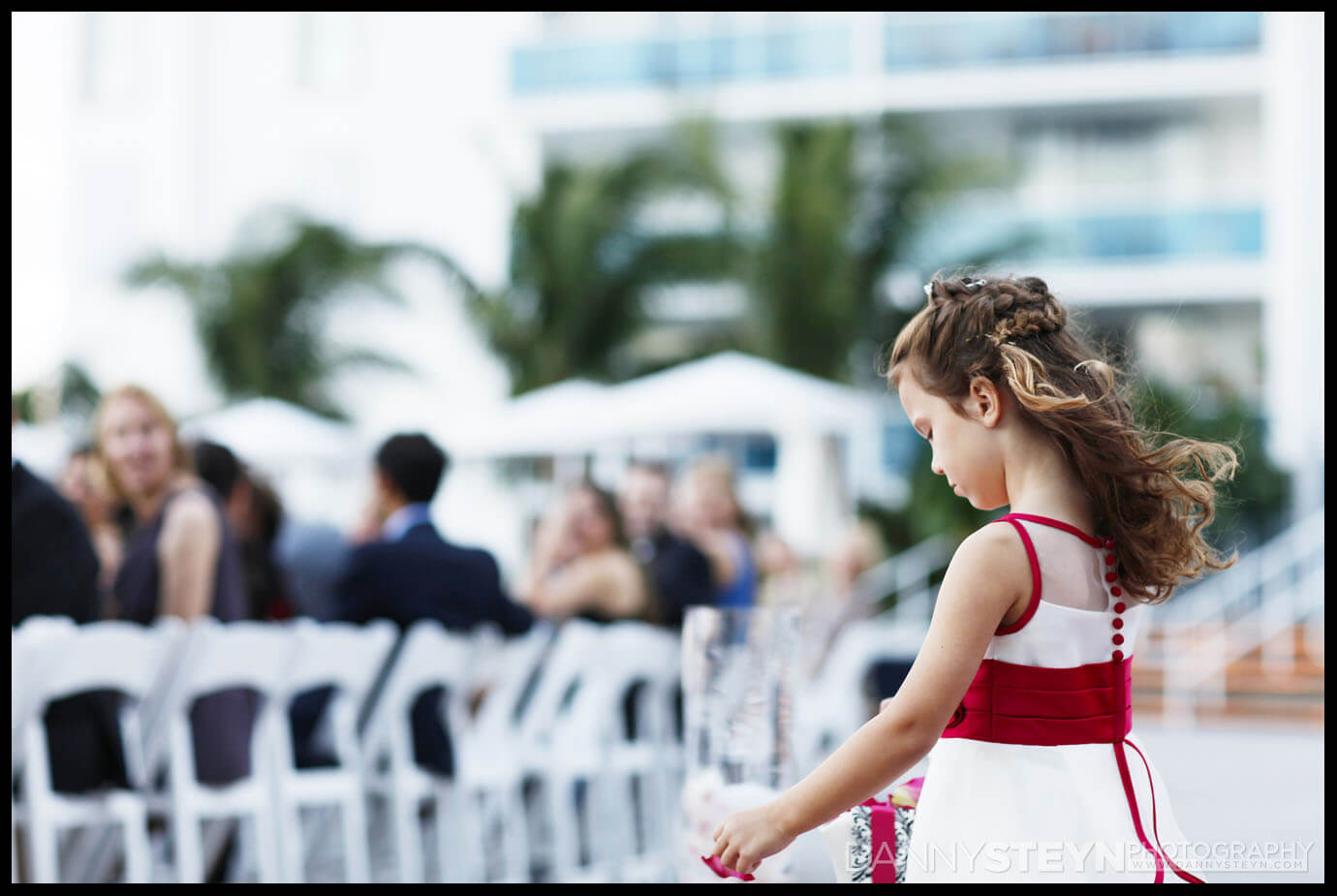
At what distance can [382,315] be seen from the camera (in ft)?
71.2

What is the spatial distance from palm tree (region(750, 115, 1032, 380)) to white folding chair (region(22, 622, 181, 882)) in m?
13.9

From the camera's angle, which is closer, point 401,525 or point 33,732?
point 33,732

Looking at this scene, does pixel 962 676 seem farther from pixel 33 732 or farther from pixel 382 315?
A: pixel 382 315

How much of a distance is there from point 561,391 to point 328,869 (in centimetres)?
711

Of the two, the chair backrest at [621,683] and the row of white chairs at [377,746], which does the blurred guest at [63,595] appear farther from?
the chair backrest at [621,683]

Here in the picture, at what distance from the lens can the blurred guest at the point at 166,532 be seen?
4797 mm

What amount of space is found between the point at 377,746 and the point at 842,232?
13.2m

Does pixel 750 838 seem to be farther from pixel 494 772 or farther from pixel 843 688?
pixel 843 688

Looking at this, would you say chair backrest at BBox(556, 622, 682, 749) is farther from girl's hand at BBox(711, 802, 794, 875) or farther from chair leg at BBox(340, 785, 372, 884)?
girl's hand at BBox(711, 802, 794, 875)

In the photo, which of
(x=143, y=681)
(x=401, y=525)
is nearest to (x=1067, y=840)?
(x=143, y=681)

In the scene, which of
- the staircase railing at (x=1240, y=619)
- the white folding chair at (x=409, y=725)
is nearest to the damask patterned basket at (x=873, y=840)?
the white folding chair at (x=409, y=725)

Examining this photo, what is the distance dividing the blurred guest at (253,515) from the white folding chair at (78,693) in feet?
4.61

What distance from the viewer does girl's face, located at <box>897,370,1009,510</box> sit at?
1.82 metres

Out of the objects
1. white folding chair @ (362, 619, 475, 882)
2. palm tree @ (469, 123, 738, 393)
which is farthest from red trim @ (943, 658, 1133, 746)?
palm tree @ (469, 123, 738, 393)
